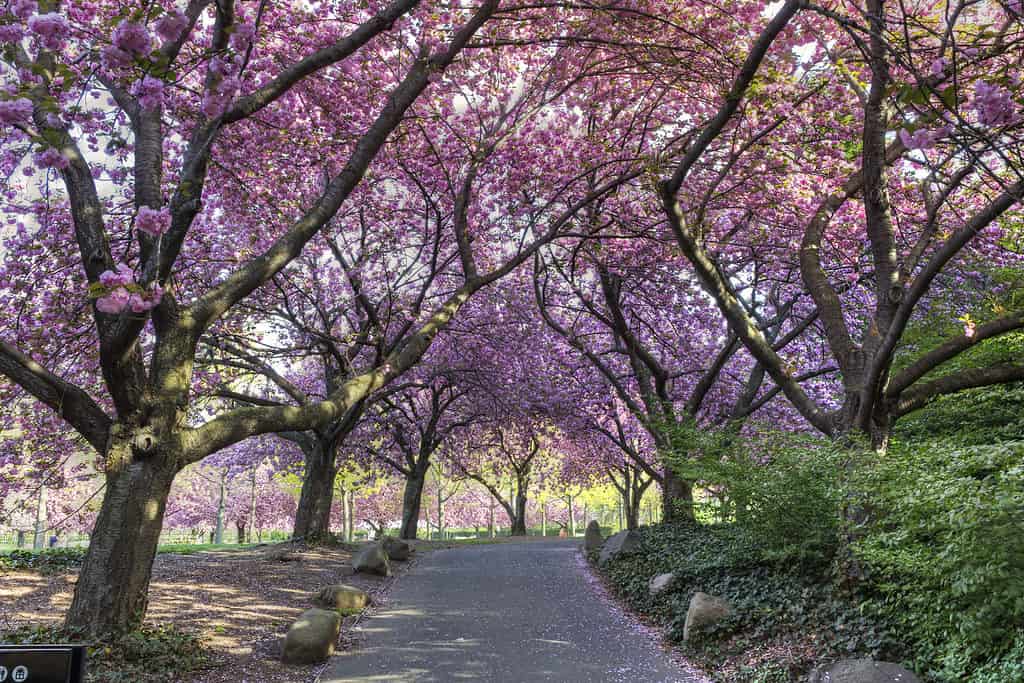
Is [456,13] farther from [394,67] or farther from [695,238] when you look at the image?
[695,238]

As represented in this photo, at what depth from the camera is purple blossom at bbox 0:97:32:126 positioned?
4.56 meters

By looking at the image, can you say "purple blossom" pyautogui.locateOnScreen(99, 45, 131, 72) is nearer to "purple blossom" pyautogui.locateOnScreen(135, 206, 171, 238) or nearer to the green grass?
"purple blossom" pyautogui.locateOnScreen(135, 206, 171, 238)

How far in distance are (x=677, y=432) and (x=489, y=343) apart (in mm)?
8324

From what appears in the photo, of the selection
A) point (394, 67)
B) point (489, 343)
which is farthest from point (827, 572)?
point (489, 343)

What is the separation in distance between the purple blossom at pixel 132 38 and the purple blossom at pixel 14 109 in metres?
0.81

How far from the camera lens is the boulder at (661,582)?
877 cm

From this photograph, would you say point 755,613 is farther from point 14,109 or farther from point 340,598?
point 14,109

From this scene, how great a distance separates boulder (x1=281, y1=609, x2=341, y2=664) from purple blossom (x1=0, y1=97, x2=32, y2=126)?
16.4 ft

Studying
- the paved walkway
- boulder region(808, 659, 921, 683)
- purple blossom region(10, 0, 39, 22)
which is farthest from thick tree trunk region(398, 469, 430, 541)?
purple blossom region(10, 0, 39, 22)

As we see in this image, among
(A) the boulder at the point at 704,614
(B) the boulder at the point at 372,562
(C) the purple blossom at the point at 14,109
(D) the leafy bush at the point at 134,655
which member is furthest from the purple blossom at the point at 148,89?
(B) the boulder at the point at 372,562

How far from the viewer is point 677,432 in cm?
1001

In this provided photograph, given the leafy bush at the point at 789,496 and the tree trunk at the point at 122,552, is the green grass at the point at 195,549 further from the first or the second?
the leafy bush at the point at 789,496

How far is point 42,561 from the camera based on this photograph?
1090 centimetres

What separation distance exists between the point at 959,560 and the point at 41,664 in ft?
15.9
